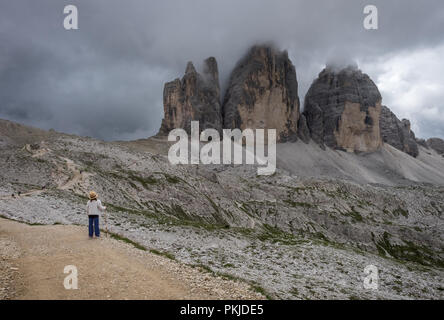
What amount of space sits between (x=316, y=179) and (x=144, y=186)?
89.1 m

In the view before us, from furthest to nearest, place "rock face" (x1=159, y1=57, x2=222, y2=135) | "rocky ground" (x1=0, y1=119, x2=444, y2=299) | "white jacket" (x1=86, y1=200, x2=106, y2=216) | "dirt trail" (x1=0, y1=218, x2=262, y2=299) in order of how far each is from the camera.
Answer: "rock face" (x1=159, y1=57, x2=222, y2=135) → "rocky ground" (x1=0, y1=119, x2=444, y2=299) → "white jacket" (x1=86, y1=200, x2=106, y2=216) → "dirt trail" (x1=0, y1=218, x2=262, y2=299)

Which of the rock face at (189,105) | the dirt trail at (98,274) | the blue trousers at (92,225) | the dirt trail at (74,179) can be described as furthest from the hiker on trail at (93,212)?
the rock face at (189,105)

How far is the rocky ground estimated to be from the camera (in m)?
19.8

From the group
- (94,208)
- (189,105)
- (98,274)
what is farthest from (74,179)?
(189,105)

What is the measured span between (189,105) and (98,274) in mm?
183665

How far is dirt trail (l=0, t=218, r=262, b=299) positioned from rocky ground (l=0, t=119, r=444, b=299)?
1.76 meters

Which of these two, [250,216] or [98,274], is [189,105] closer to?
[250,216]

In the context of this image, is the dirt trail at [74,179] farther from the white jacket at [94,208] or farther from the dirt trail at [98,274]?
the white jacket at [94,208]

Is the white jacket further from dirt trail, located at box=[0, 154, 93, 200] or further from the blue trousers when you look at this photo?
dirt trail, located at box=[0, 154, 93, 200]

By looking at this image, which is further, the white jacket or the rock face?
the rock face

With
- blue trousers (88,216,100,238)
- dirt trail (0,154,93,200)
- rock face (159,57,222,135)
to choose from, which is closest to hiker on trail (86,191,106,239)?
blue trousers (88,216,100,238)

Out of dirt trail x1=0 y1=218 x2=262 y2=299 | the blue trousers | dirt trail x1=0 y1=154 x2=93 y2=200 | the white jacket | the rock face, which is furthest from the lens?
the rock face

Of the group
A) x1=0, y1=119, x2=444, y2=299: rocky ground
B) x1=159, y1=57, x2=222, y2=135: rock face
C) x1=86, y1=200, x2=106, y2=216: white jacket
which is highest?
x1=159, y1=57, x2=222, y2=135: rock face
